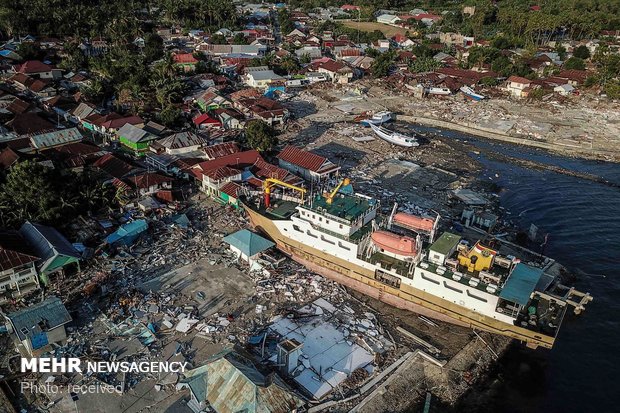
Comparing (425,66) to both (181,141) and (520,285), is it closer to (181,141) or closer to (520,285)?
(181,141)

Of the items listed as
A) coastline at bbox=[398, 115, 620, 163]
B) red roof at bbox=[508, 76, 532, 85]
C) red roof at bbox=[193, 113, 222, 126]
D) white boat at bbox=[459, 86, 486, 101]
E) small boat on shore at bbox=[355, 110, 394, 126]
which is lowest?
→ coastline at bbox=[398, 115, 620, 163]

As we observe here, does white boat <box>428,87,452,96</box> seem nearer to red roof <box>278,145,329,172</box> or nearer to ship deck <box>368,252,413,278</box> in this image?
red roof <box>278,145,329,172</box>

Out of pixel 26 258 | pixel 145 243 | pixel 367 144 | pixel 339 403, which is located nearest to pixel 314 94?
pixel 367 144

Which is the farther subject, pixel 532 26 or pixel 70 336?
pixel 532 26

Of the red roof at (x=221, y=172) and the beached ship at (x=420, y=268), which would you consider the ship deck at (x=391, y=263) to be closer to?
the beached ship at (x=420, y=268)

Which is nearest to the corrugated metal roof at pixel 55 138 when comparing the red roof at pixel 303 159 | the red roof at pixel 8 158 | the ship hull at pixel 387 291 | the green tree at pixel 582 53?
the red roof at pixel 8 158

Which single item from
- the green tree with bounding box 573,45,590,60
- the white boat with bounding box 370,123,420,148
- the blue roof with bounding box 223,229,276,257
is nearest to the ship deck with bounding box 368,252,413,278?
the blue roof with bounding box 223,229,276,257

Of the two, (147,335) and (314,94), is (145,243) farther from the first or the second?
(314,94)
